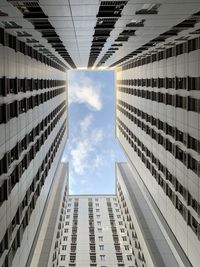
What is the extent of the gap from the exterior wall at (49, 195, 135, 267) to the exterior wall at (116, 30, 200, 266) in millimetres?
32033

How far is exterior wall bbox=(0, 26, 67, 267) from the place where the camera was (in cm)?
2892

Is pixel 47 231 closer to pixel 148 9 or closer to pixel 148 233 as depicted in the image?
pixel 148 233

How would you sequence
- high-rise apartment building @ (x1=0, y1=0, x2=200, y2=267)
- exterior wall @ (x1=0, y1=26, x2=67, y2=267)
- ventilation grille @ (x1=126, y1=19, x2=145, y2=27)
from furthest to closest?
1. ventilation grille @ (x1=126, y1=19, x2=145, y2=27)
2. exterior wall @ (x1=0, y1=26, x2=67, y2=267)
3. high-rise apartment building @ (x1=0, y1=0, x2=200, y2=267)

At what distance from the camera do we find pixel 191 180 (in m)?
33.8

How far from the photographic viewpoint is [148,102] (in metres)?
54.2

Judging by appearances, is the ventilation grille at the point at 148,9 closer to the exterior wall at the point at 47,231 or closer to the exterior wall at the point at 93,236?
the exterior wall at the point at 47,231

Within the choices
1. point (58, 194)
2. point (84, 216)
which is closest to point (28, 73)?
point (58, 194)

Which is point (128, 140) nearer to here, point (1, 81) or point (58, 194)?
point (58, 194)

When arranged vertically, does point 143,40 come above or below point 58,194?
above

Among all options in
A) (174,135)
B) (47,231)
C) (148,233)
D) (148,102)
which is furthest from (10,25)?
(47,231)

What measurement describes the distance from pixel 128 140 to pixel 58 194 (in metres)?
22.6

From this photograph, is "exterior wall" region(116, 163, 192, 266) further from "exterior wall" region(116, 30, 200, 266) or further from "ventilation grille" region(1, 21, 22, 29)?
"ventilation grille" region(1, 21, 22, 29)

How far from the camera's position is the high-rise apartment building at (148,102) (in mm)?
26844

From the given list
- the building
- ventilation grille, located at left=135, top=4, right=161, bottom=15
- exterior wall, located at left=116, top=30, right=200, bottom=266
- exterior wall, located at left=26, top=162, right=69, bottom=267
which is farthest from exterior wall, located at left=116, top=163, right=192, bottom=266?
ventilation grille, located at left=135, top=4, right=161, bottom=15
